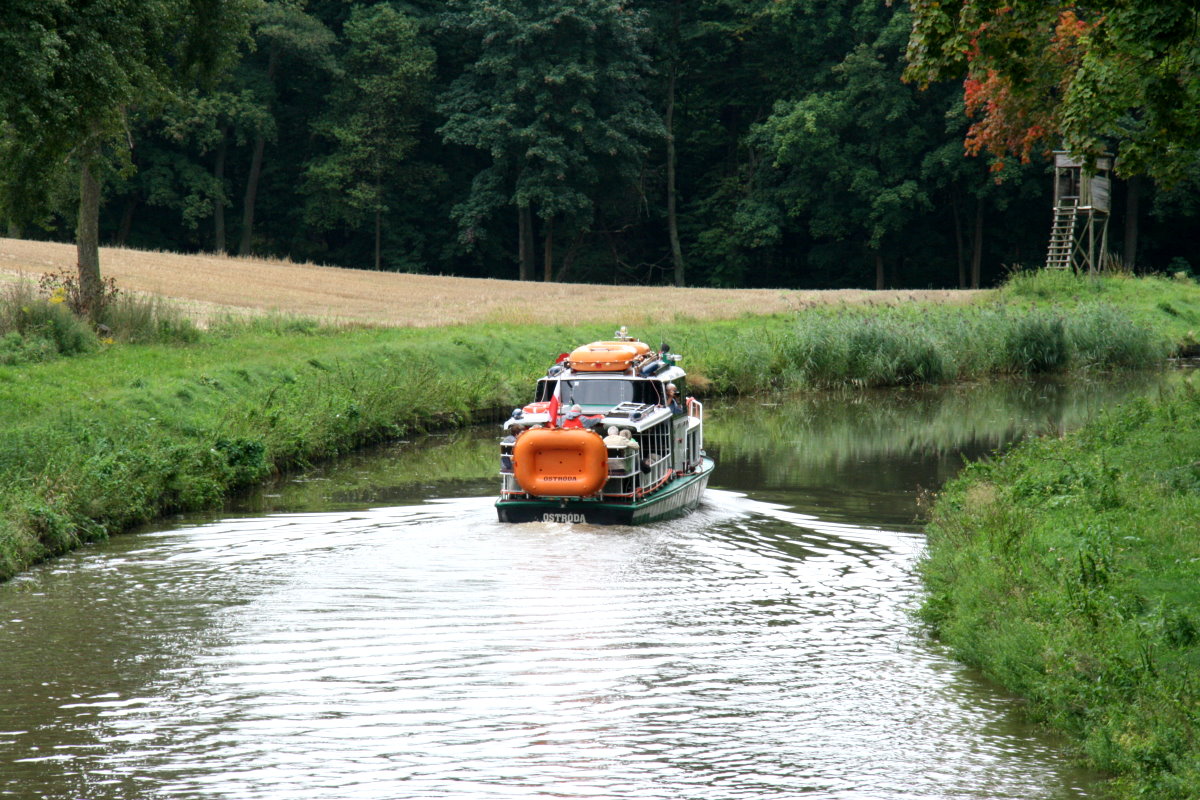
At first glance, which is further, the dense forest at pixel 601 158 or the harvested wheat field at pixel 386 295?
the dense forest at pixel 601 158

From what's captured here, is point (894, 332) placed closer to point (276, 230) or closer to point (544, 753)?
point (544, 753)

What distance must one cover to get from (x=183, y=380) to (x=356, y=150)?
44614 mm

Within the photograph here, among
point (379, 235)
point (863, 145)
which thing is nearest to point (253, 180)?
point (379, 235)

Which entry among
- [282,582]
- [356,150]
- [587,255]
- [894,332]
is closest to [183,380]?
[282,582]

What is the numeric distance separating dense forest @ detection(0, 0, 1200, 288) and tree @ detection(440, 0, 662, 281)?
0.45ft

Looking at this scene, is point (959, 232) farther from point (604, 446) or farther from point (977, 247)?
point (604, 446)

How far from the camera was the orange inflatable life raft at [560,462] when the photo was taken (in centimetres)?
1723

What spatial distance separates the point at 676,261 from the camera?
7075cm

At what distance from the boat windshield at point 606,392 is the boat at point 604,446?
1 cm

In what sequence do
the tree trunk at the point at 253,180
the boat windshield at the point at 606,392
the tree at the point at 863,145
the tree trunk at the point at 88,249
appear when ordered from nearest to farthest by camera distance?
the boat windshield at the point at 606,392
the tree trunk at the point at 88,249
the tree at the point at 863,145
the tree trunk at the point at 253,180

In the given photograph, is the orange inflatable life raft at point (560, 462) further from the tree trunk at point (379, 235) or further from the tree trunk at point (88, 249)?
the tree trunk at point (379, 235)

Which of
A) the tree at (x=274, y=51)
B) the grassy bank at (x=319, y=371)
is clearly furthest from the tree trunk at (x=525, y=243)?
the grassy bank at (x=319, y=371)

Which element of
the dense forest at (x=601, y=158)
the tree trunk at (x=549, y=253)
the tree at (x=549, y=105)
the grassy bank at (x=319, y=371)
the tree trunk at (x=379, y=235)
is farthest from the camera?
the tree trunk at (x=549, y=253)

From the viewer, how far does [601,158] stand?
67.1 metres
